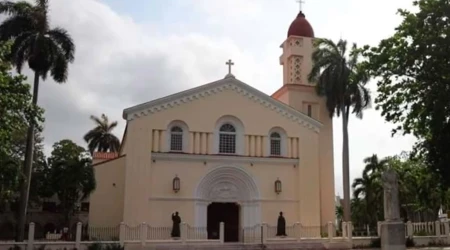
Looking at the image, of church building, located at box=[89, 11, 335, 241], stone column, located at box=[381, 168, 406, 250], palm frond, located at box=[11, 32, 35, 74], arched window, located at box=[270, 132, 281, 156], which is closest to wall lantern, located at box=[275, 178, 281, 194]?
church building, located at box=[89, 11, 335, 241]

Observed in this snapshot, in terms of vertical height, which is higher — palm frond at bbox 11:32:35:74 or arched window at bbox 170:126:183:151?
palm frond at bbox 11:32:35:74

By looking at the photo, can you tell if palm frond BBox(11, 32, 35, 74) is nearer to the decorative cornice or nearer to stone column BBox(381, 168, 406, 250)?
the decorative cornice

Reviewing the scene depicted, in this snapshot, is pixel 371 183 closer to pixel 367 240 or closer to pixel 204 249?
pixel 367 240

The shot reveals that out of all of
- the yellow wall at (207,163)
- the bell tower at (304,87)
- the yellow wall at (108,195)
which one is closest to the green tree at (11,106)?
the yellow wall at (207,163)

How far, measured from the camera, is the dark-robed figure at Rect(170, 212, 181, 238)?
2573 centimetres

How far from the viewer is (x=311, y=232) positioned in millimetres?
27484

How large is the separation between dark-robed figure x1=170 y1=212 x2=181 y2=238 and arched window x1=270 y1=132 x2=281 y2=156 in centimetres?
683

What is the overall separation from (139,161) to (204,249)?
236 inches

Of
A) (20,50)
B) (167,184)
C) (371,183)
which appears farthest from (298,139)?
(371,183)

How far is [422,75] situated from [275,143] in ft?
42.0

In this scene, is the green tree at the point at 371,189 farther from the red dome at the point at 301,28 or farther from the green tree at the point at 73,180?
the green tree at the point at 73,180

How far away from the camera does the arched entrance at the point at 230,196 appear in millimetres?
27484

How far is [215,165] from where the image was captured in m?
27.6

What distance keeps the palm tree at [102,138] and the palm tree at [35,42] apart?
30.1m
